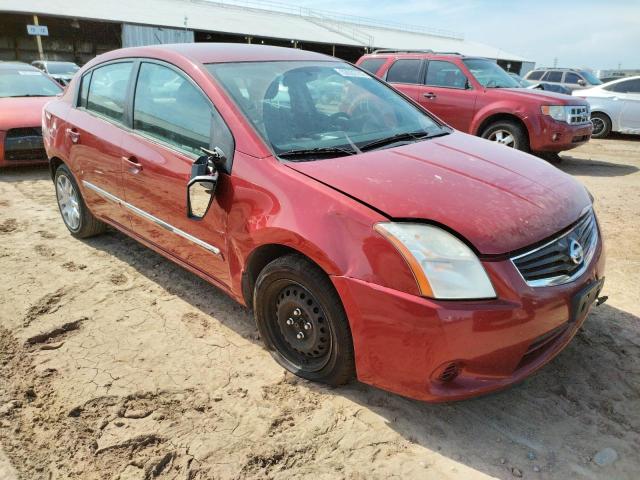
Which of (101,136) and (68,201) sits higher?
(101,136)

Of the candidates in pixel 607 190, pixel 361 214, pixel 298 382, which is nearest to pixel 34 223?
pixel 298 382

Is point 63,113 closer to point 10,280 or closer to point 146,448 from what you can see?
point 10,280

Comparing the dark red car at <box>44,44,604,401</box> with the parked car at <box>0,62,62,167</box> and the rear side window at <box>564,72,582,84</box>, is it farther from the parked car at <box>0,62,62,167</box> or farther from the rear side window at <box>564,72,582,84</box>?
the rear side window at <box>564,72,582,84</box>

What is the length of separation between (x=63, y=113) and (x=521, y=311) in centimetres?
396

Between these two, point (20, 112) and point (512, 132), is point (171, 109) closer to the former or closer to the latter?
point (20, 112)

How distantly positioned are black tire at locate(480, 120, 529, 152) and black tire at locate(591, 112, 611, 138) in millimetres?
4851

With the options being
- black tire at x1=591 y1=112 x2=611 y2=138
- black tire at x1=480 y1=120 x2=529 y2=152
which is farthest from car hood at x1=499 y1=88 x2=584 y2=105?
black tire at x1=591 y1=112 x2=611 y2=138

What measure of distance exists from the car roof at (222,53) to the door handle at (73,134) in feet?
2.49

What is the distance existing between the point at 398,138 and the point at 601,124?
10.6m

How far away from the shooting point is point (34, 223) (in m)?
4.98

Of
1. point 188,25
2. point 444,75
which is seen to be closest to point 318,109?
point 444,75

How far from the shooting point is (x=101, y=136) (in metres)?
3.68

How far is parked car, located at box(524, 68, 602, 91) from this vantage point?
16.5 metres

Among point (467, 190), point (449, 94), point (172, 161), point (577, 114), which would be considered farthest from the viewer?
point (449, 94)
